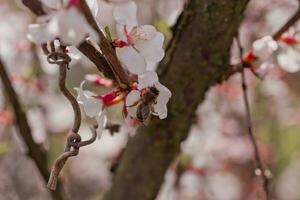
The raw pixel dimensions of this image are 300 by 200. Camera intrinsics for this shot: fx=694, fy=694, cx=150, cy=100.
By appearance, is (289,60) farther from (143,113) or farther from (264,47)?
(143,113)

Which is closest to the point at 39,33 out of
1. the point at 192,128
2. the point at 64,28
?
the point at 64,28

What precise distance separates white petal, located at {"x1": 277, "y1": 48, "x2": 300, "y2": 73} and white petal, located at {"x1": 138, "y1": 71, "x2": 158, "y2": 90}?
318 mm

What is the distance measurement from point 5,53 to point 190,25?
1.87 ft

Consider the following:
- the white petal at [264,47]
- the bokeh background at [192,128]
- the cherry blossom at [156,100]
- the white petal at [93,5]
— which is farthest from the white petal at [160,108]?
the bokeh background at [192,128]

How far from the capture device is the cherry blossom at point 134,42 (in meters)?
0.54

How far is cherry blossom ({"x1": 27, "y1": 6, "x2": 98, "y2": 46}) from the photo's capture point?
1.40 ft

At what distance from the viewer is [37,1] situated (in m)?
0.48

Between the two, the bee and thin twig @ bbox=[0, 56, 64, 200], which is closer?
the bee

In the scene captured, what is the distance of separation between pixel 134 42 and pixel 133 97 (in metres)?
0.05

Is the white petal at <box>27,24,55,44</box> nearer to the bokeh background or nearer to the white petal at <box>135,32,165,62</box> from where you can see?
the white petal at <box>135,32,165,62</box>

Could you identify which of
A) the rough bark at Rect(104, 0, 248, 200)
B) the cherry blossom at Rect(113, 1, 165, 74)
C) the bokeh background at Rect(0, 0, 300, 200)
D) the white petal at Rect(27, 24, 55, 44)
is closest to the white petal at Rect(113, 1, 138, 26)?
the cherry blossom at Rect(113, 1, 165, 74)

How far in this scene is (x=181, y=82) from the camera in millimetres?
Answer: 809

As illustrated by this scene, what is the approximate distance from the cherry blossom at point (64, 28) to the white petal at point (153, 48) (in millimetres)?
125

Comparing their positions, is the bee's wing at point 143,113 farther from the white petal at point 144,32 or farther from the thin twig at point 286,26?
the thin twig at point 286,26
